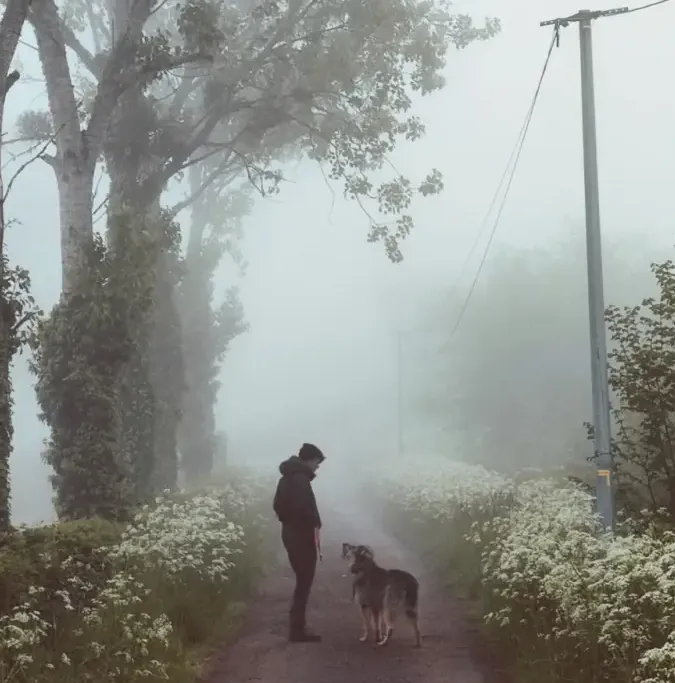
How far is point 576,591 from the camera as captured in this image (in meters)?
7.25

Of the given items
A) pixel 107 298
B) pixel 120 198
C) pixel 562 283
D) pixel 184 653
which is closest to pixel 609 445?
pixel 184 653

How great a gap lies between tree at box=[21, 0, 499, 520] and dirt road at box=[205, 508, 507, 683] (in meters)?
6.97

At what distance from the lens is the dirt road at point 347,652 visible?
8.63 meters

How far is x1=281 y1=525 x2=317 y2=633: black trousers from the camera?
33.0 ft

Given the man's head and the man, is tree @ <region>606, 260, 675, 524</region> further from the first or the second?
the man

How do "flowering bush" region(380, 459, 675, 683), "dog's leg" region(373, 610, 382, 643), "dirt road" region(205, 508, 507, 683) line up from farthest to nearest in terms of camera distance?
"dog's leg" region(373, 610, 382, 643), "dirt road" region(205, 508, 507, 683), "flowering bush" region(380, 459, 675, 683)

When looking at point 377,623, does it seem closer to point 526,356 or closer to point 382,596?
point 382,596

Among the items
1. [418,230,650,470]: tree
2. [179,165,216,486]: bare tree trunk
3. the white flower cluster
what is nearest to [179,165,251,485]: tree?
[179,165,216,486]: bare tree trunk

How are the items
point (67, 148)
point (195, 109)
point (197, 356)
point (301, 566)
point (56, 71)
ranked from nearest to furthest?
point (301, 566)
point (67, 148)
point (56, 71)
point (195, 109)
point (197, 356)

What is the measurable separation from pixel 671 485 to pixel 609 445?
0.94 m

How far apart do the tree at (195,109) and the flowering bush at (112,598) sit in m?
5.55

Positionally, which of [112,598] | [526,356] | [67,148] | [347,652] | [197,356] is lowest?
[347,652]

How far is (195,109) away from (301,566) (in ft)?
58.8

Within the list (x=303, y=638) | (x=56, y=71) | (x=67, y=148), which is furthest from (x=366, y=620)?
(x=56, y=71)
